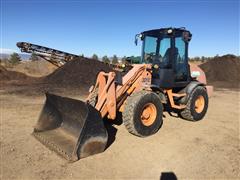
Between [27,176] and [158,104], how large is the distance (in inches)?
135

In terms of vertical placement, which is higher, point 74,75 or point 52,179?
point 74,75

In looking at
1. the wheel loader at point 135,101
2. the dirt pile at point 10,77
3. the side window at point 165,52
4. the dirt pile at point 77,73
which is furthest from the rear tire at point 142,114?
the dirt pile at point 10,77

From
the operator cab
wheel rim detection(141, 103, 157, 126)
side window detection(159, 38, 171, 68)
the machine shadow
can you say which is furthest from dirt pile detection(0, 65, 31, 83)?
the machine shadow

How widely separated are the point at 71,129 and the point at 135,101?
1.58 meters

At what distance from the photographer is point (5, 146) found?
221 inches

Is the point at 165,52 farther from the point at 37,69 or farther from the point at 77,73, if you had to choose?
the point at 37,69

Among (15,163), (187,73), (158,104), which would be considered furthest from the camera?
(187,73)

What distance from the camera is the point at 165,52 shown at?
24.4 feet

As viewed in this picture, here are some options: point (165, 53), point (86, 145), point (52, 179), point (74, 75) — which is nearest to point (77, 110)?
point (86, 145)

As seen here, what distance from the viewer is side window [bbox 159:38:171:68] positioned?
290 inches

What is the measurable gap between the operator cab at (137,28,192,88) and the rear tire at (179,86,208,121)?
47 cm

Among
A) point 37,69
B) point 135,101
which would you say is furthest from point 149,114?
point 37,69

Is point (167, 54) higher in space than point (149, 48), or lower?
lower

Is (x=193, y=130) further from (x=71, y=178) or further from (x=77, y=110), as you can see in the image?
(x=71, y=178)
